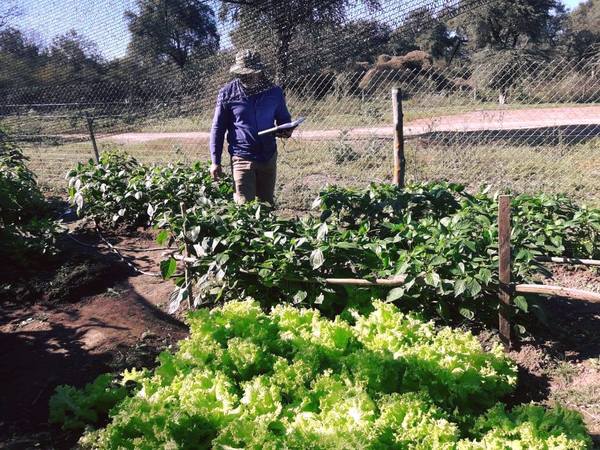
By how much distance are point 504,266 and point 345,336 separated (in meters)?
0.94

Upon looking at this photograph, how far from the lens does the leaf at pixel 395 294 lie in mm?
3174

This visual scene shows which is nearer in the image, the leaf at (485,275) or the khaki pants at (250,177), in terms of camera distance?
the leaf at (485,275)

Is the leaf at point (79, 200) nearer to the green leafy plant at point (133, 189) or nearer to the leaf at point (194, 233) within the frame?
the green leafy plant at point (133, 189)

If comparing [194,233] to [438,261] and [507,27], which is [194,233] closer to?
[438,261]

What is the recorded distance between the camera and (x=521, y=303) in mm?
3008

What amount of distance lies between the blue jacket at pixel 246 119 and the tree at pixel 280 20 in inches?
72.2

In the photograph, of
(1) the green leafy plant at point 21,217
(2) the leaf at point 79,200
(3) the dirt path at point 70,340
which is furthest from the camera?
(2) the leaf at point 79,200

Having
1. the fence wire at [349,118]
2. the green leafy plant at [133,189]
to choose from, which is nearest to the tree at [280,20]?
the fence wire at [349,118]

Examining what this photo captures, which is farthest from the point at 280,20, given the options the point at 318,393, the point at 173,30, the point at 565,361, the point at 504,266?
the point at 318,393

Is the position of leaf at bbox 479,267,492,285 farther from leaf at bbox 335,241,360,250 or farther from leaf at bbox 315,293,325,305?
leaf at bbox 315,293,325,305

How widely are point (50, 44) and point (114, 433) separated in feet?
27.7

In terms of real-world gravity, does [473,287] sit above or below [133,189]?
below

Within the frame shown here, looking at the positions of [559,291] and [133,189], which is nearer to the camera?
[559,291]

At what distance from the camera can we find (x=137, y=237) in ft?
19.6
